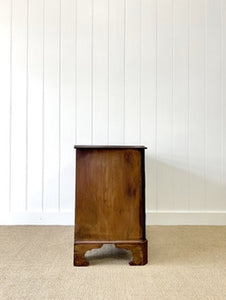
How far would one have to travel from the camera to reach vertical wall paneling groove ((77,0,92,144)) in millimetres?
2100

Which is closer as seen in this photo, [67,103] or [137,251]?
[137,251]

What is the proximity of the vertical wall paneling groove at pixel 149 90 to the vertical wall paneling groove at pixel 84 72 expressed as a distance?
380mm

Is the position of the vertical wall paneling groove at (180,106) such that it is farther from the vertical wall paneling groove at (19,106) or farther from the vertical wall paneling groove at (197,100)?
the vertical wall paneling groove at (19,106)

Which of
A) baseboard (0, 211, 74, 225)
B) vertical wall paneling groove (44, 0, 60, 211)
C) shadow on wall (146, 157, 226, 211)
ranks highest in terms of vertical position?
vertical wall paneling groove (44, 0, 60, 211)

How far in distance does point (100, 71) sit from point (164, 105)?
1.73ft

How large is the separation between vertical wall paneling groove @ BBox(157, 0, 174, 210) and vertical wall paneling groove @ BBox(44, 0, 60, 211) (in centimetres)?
A: 74

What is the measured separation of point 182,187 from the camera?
2.11 meters

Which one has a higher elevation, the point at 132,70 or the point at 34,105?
the point at 132,70

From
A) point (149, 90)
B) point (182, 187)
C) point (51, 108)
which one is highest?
point (149, 90)

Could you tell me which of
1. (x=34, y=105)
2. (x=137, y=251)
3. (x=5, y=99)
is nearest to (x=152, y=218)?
(x=137, y=251)

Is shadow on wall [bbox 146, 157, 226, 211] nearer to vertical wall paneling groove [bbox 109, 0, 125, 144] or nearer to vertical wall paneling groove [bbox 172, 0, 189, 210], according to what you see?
vertical wall paneling groove [bbox 172, 0, 189, 210]

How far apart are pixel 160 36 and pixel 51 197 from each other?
4.65 ft

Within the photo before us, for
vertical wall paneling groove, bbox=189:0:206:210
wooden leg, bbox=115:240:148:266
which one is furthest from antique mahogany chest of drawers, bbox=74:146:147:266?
vertical wall paneling groove, bbox=189:0:206:210

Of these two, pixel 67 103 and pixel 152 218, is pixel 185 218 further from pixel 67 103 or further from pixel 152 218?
pixel 67 103
